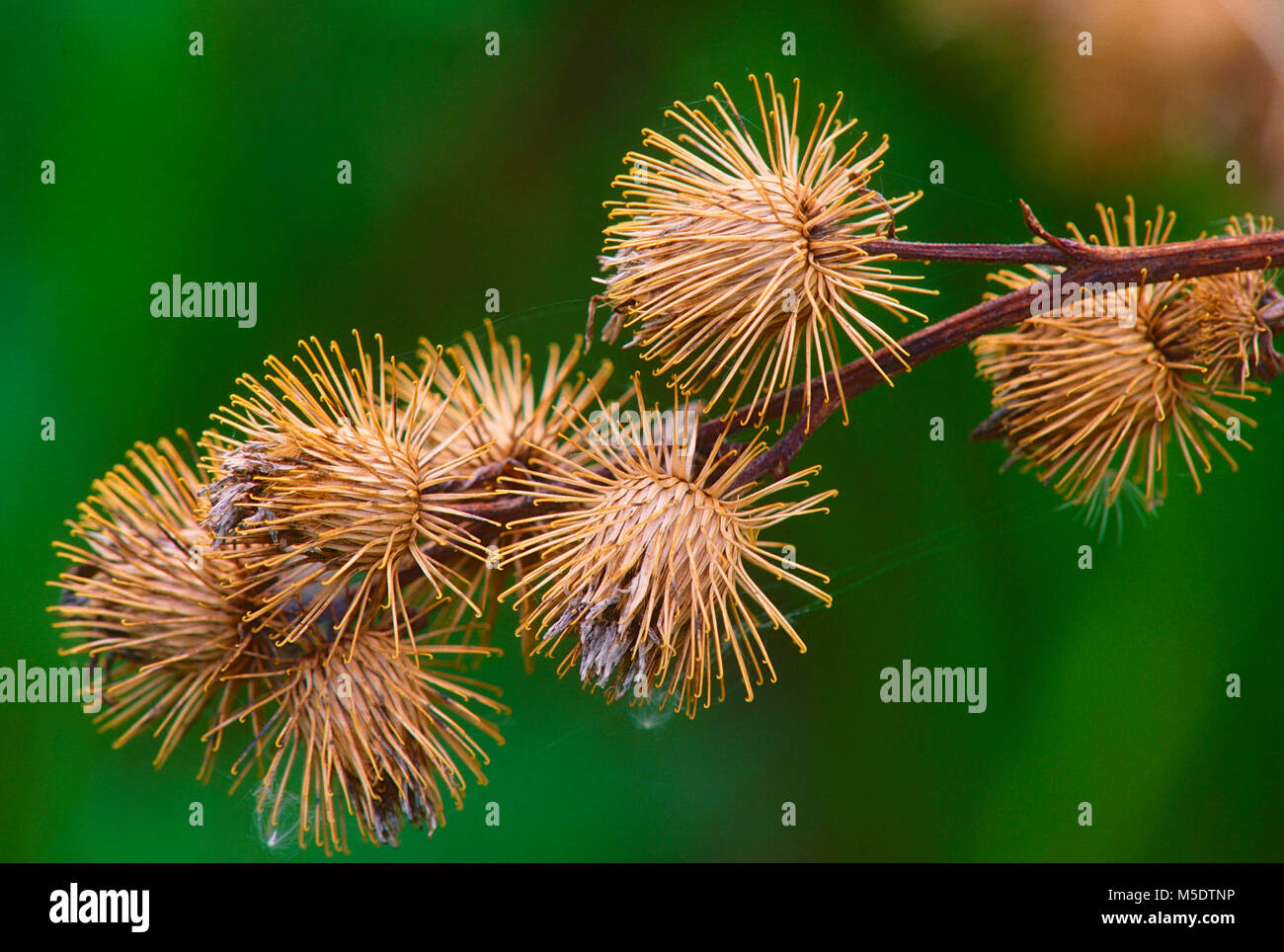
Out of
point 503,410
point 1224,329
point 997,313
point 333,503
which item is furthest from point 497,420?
point 1224,329

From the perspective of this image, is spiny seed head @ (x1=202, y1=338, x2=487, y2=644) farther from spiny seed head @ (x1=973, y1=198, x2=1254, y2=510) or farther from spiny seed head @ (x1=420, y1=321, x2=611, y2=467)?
spiny seed head @ (x1=973, y1=198, x2=1254, y2=510)

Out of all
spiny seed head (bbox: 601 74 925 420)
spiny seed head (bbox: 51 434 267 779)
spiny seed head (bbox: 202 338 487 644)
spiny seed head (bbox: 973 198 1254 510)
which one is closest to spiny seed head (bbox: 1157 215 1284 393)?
spiny seed head (bbox: 973 198 1254 510)

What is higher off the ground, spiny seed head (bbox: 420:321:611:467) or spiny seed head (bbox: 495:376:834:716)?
spiny seed head (bbox: 420:321:611:467)

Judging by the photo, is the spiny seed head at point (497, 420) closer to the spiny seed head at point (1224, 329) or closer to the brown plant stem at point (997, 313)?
the brown plant stem at point (997, 313)
